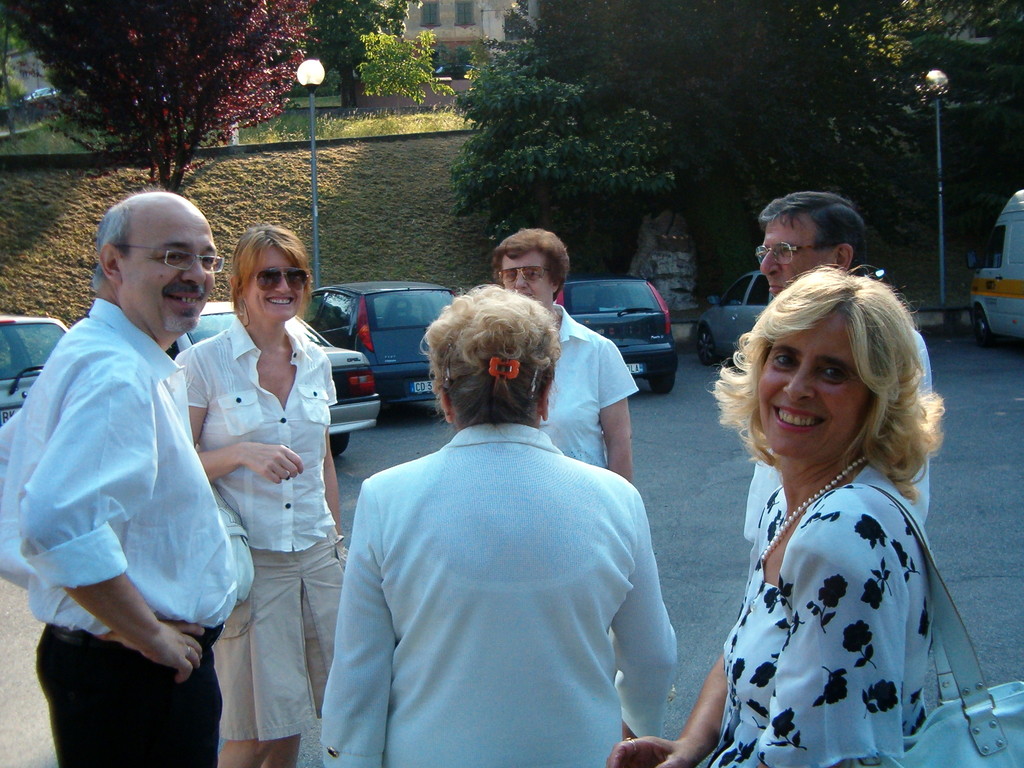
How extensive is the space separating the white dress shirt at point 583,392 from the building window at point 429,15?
68350mm

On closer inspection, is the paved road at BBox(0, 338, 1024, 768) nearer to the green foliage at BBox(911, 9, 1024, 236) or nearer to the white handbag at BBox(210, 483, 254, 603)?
the white handbag at BBox(210, 483, 254, 603)

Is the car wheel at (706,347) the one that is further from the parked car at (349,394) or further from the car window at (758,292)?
the parked car at (349,394)

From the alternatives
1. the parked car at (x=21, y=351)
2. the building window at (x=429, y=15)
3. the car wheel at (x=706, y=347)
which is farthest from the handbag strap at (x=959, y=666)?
the building window at (x=429, y=15)

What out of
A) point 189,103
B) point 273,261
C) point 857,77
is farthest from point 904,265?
point 273,261

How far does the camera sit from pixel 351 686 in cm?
203

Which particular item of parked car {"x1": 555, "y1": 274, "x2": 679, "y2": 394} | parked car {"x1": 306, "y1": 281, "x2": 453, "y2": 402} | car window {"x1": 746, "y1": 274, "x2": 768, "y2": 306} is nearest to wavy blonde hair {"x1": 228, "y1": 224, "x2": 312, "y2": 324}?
parked car {"x1": 306, "y1": 281, "x2": 453, "y2": 402}

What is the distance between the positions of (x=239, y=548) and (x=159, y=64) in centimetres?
1557

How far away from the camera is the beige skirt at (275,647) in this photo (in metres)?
3.18

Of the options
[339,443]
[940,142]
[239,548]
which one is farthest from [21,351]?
[940,142]

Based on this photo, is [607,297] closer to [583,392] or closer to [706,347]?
[706,347]

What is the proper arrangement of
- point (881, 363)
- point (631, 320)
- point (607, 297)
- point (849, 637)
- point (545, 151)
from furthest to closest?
point (545, 151) → point (607, 297) → point (631, 320) → point (881, 363) → point (849, 637)

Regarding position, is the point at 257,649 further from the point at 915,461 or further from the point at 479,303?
the point at 915,461

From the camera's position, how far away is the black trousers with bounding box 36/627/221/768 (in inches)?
88.6

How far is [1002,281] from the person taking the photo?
1522 centimetres
